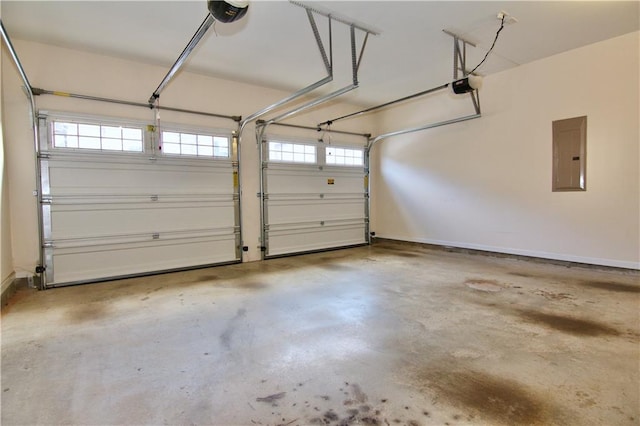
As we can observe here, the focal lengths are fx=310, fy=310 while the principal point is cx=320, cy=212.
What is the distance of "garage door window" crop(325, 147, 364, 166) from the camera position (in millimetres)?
6621

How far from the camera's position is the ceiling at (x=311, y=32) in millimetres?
3248

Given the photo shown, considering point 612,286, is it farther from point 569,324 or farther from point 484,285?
point 569,324

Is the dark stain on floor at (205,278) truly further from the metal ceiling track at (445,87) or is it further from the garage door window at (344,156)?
the metal ceiling track at (445,87)

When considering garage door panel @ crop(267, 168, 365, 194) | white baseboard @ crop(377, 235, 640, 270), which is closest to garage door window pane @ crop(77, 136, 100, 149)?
garage door panel @ crop(267, 168, 365, 194)

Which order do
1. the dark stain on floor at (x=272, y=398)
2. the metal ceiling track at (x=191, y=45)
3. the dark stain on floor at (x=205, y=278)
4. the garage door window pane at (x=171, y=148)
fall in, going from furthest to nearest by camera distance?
1. the garage door window pane at (x=171, y=148)
2. the dark stain on floor at (x=205, y=278)
3. the metal ceiling track at (x=191, y=45)
4. the dark stain on floor at (x=272, y=398)

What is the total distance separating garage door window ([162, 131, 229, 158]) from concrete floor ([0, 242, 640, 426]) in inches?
83.6

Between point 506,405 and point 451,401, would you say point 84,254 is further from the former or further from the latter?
point 506,405

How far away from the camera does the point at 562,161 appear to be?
177 inches

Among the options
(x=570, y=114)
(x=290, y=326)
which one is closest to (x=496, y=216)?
(x=570, y=114)

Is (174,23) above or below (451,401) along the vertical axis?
above

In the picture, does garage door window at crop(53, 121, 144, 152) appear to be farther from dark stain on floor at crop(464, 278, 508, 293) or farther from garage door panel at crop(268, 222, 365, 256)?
dark stain on floor at crop(464, 278, 508, 293)

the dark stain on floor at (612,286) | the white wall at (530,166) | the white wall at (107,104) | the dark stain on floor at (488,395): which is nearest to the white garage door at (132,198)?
the white wall at (107,104)

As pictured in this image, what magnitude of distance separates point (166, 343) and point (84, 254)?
2.68 m

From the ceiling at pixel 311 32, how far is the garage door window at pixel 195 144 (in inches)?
39.9
